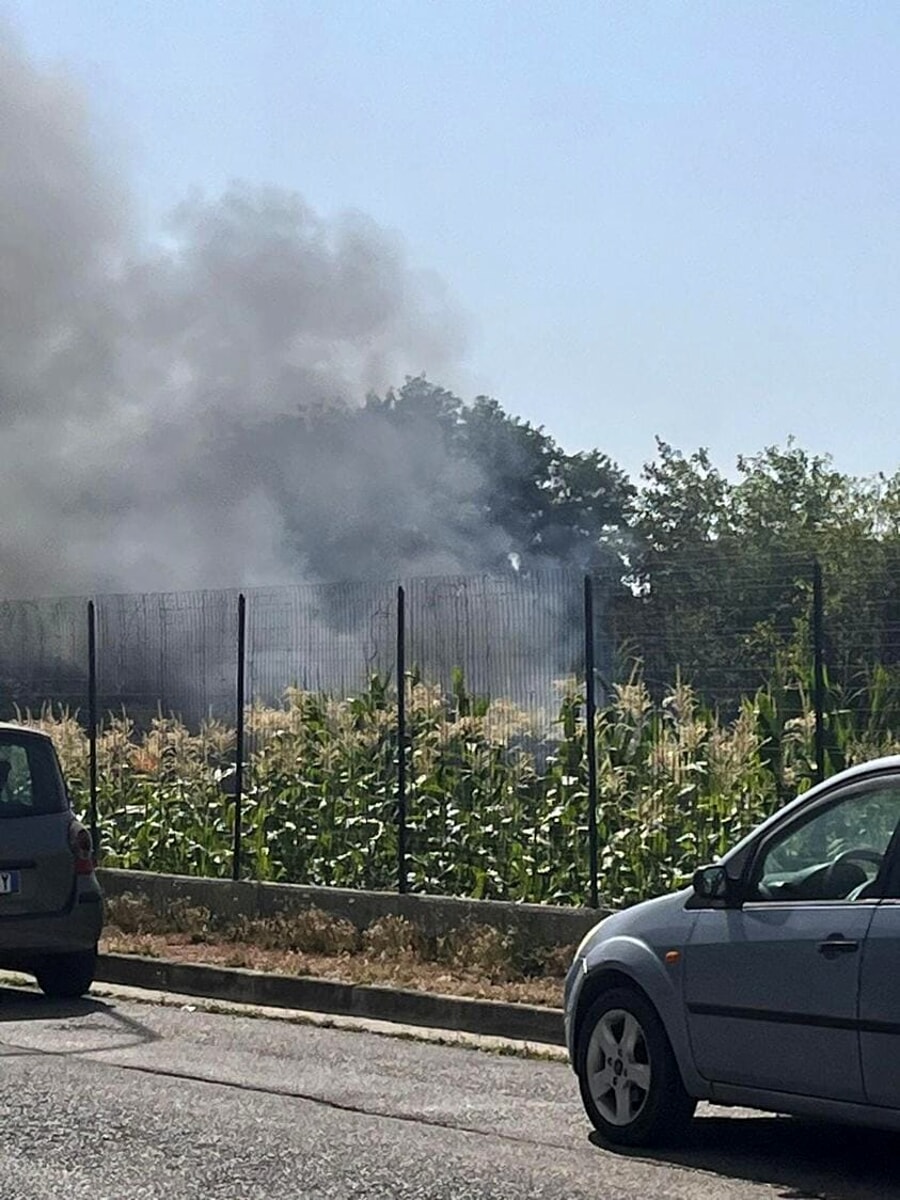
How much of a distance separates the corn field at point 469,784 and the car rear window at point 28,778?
289 centimetres

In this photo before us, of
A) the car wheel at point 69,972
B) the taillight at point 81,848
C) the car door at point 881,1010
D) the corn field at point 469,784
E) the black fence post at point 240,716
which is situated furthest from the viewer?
the black fence post at point 240,716

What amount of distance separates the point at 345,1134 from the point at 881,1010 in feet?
7.70

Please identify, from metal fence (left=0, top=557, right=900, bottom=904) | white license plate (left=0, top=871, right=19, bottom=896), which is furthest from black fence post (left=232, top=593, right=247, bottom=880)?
white license plate (left=0, top=871, right=19, bottom=896)

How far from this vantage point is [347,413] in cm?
4666

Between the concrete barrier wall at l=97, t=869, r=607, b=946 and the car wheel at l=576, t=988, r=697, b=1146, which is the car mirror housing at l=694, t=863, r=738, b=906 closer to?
the car wheel at l=576, t=988, r=697, b=1146

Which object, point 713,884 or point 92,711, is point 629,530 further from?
point 713,884

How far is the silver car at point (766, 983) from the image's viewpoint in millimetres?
7570

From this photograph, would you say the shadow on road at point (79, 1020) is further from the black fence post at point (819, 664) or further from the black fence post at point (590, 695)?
the black fence post at point (819, 664)

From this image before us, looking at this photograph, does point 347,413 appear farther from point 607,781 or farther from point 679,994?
point 679,994

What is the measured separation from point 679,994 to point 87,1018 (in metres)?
5.20

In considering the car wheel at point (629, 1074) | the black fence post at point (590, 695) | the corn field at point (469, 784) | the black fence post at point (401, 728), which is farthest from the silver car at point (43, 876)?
the car wheel at point (629, 1074)

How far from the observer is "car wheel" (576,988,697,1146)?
8383 mm

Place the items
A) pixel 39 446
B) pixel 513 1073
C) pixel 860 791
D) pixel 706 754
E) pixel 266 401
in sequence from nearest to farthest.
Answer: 1. pixel 860 791
2. pixel 513 1073
3. pixel 706 754
4. pixel 39 446
5. pixel 266 401

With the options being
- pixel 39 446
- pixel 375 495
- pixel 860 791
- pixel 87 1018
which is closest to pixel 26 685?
pixel 87 1018
